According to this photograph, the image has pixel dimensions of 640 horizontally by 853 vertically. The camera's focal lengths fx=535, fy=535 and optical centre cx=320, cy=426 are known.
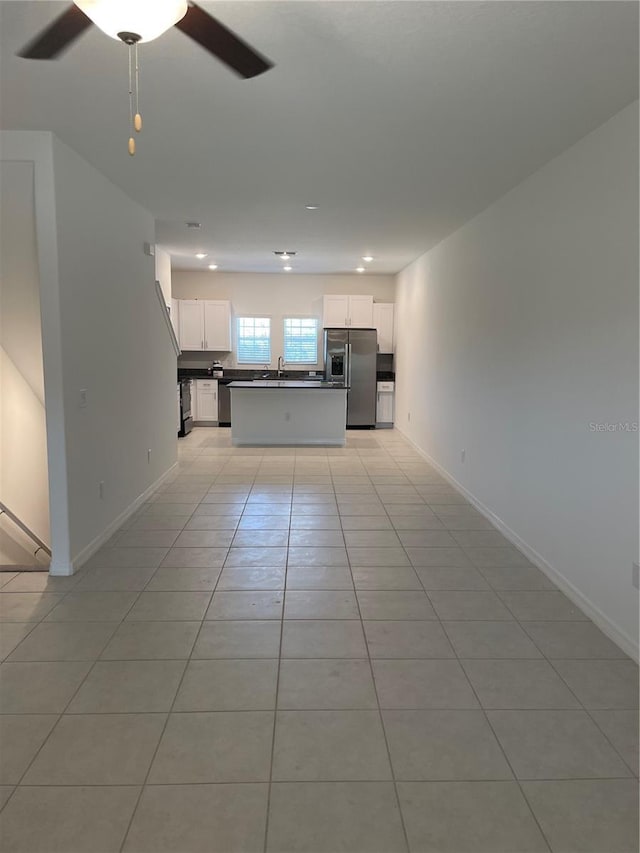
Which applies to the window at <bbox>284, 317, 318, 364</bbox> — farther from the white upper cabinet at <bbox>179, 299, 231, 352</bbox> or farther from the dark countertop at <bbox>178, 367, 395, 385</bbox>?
the white upper cabinet at <bbox>179, 299, 231, 352</bbox>

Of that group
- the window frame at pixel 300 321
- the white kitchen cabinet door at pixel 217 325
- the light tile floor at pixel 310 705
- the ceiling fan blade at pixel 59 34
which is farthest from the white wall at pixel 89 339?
the window frame at pixel 300 321

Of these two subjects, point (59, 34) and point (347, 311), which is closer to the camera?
point (59, 34)

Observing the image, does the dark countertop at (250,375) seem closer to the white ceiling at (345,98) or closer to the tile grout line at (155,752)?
the white ceiling at (345,98)

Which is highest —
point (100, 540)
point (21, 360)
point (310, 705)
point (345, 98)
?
point (345, 98)

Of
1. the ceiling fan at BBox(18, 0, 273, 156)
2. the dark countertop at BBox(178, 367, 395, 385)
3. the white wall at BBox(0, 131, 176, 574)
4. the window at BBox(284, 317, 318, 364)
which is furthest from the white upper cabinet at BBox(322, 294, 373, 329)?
the ceiling fan at BBox(18, 0, 273, 156)

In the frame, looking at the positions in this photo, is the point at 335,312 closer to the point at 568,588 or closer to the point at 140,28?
the point at 568,588

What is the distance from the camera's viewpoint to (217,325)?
8875 millimetres

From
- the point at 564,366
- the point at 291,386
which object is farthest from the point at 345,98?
the point at 291,386

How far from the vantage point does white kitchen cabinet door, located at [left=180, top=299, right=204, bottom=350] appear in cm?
880

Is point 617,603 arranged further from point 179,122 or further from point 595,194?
point 179,122

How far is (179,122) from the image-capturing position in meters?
2.78

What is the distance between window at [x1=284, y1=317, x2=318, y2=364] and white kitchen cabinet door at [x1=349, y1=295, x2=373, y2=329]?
0.74m

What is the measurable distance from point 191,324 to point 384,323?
3229 mm

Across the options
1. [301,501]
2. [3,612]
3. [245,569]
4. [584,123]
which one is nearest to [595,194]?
[584,123]
